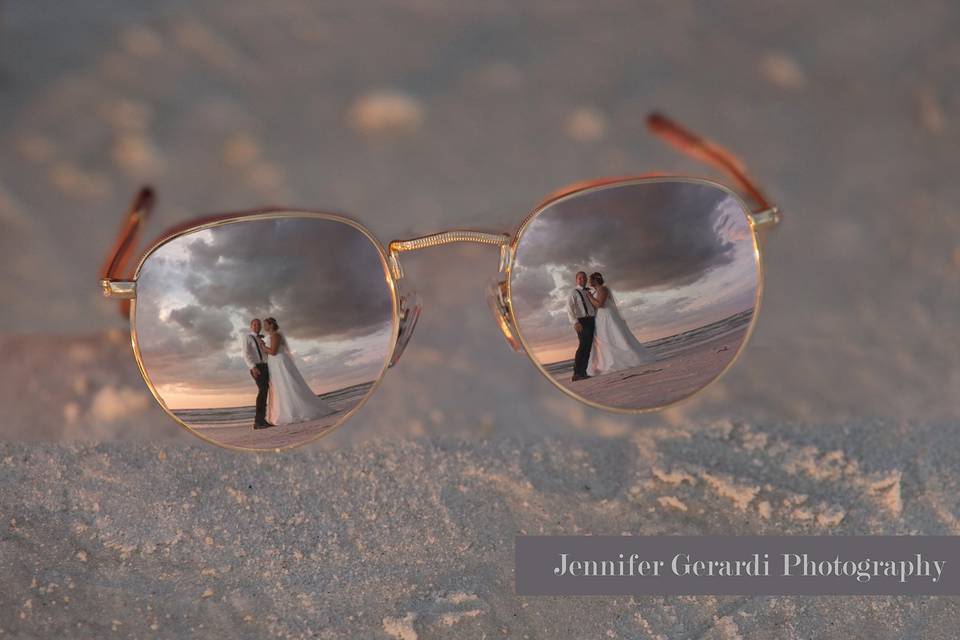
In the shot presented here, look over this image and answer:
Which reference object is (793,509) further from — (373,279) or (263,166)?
(263,166)

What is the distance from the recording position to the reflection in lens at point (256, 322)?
0.69 metres

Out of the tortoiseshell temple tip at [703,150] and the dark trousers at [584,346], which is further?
the tortoiseshell temple tip at [703,150]

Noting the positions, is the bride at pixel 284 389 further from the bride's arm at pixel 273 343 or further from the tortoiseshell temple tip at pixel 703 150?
the tortoiseshell temple tip at pixel 703 150

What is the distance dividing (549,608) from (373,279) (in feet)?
Answer: 0.94

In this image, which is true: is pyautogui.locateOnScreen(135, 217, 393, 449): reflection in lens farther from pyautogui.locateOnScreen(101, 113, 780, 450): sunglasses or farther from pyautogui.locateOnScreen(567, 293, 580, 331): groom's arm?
pyautogui.locateOnScreen(567, 293, 580, 331): groom's arm

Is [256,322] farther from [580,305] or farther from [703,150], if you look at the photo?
[703,150]

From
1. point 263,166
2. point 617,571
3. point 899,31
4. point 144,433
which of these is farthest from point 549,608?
point 899,31

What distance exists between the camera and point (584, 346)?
2.39 ft

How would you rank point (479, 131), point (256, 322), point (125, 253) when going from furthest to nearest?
point (479, 131) → point (125, 253) → point (256, 322)

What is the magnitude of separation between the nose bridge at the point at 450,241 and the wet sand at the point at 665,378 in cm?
11

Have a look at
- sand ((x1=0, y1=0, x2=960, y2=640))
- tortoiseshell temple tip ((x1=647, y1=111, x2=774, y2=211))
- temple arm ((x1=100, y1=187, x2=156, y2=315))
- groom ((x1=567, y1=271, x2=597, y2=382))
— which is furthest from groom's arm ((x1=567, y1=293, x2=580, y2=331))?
temple arm ((x1=100, y1=187, x2=156, y2=315))

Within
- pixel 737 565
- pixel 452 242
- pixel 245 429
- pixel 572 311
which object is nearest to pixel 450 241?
pixel 452 242

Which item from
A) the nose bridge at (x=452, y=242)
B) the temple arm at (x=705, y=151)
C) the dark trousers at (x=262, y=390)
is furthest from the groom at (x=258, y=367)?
the temple arm at (x=705, y=151)

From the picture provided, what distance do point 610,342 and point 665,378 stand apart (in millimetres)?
59
